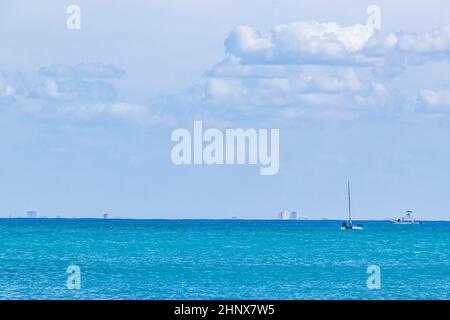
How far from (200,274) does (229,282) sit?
1002 centimetres

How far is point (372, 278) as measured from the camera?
299ft

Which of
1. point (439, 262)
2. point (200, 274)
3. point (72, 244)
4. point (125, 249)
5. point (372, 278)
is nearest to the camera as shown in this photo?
point (372, 278)

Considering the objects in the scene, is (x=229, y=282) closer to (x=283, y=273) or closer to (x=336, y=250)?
(x=283, y=273)

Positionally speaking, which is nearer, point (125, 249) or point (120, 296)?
point (120, 296)

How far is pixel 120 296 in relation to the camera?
77875 millimetres

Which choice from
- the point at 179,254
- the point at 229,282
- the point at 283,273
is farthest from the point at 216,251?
the point at 229,282

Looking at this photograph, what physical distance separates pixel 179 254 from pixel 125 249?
15.7 meters
